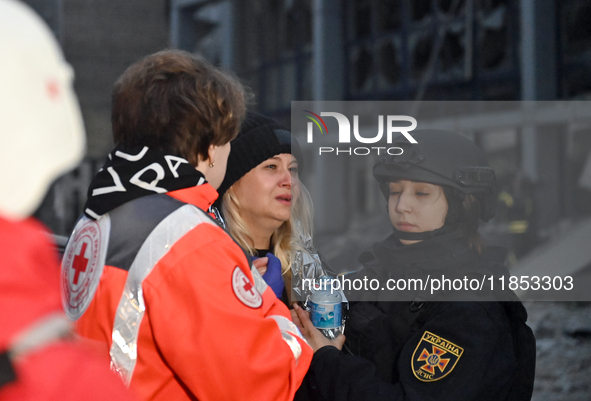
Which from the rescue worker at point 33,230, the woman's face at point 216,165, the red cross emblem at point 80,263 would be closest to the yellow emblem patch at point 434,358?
the woman's face at point 216,165

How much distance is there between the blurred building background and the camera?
Result: 26.3 ft

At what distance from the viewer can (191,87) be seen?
4.80 ft

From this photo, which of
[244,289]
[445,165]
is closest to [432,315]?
[445,165]

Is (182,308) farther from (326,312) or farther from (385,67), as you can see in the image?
(385,67)

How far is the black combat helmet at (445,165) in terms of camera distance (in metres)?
2.02

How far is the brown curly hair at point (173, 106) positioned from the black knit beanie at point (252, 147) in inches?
34.1

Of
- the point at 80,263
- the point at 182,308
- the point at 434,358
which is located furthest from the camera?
the point at 434,358

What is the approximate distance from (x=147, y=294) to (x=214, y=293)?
6.1 inches

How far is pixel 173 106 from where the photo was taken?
144 centimetres

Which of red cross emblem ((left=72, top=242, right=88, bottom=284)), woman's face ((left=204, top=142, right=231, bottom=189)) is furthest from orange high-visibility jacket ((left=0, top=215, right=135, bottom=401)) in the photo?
woman's face ((left=204, top=142, right=231, bottom=189))

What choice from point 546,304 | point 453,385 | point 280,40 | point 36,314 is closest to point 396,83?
point 280,40

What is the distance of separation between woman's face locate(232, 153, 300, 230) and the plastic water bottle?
576 mm

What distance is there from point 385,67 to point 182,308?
13.1 m

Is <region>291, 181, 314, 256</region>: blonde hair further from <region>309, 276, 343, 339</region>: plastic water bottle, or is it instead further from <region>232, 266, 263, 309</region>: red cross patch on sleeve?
<region>232, 266, 263, 309</region>: red cross patch on sleeve
